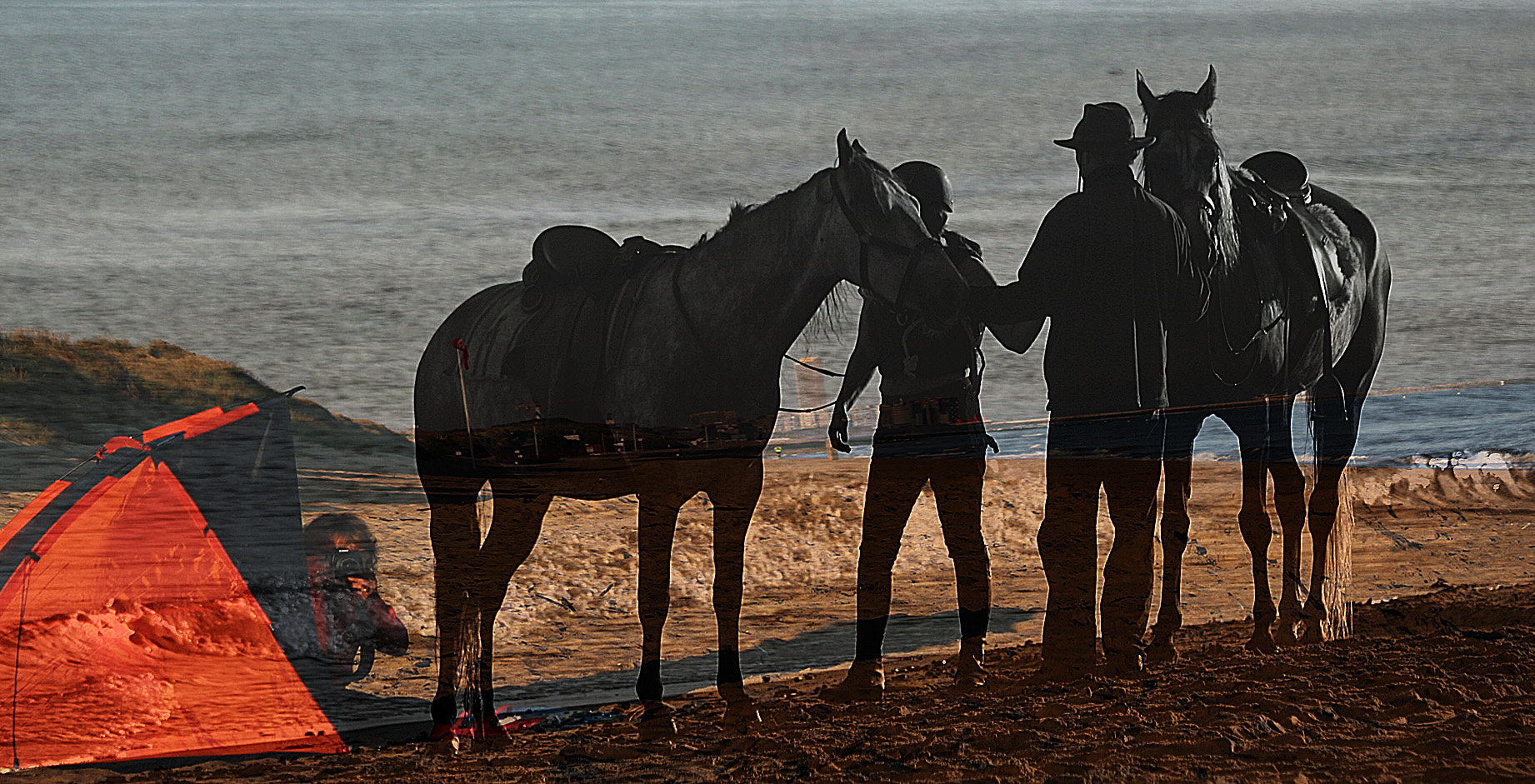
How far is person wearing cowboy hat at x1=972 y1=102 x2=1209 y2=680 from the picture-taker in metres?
3.21

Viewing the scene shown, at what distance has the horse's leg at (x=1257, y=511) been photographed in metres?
3.61

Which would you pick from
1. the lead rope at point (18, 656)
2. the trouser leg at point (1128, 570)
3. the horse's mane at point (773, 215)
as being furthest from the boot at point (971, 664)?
the lead rope at point (18, 656)

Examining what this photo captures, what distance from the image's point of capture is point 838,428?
10.3 feet

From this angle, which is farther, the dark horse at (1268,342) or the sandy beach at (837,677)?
the dark horse at (1268,342)

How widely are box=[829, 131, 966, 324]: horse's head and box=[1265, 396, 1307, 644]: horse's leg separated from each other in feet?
4.47

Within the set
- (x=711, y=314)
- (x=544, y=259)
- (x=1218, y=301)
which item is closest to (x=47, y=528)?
(x=544, y=259)

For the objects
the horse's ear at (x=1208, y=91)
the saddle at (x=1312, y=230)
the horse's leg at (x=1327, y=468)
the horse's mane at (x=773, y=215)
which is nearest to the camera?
the horse's mane at (x=773, y=215)

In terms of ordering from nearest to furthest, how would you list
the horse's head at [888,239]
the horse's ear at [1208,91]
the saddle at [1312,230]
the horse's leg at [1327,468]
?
the horse's head at [888,239]
the horse's ear at [1208,91]
the saddle at [1312,230]
the horse's leg at [1327,468]

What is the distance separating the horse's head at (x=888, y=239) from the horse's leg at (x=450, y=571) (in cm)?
110

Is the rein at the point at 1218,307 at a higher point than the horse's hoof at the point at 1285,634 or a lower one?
higher

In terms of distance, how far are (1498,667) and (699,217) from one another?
280 centimetres

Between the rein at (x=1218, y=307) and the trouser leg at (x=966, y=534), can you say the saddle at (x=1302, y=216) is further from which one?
the trouser leg at (x=966, y=534)

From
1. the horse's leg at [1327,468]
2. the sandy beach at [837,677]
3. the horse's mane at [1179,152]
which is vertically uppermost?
the horse's mane at [1179,152]

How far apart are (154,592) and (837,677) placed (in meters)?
1.69
